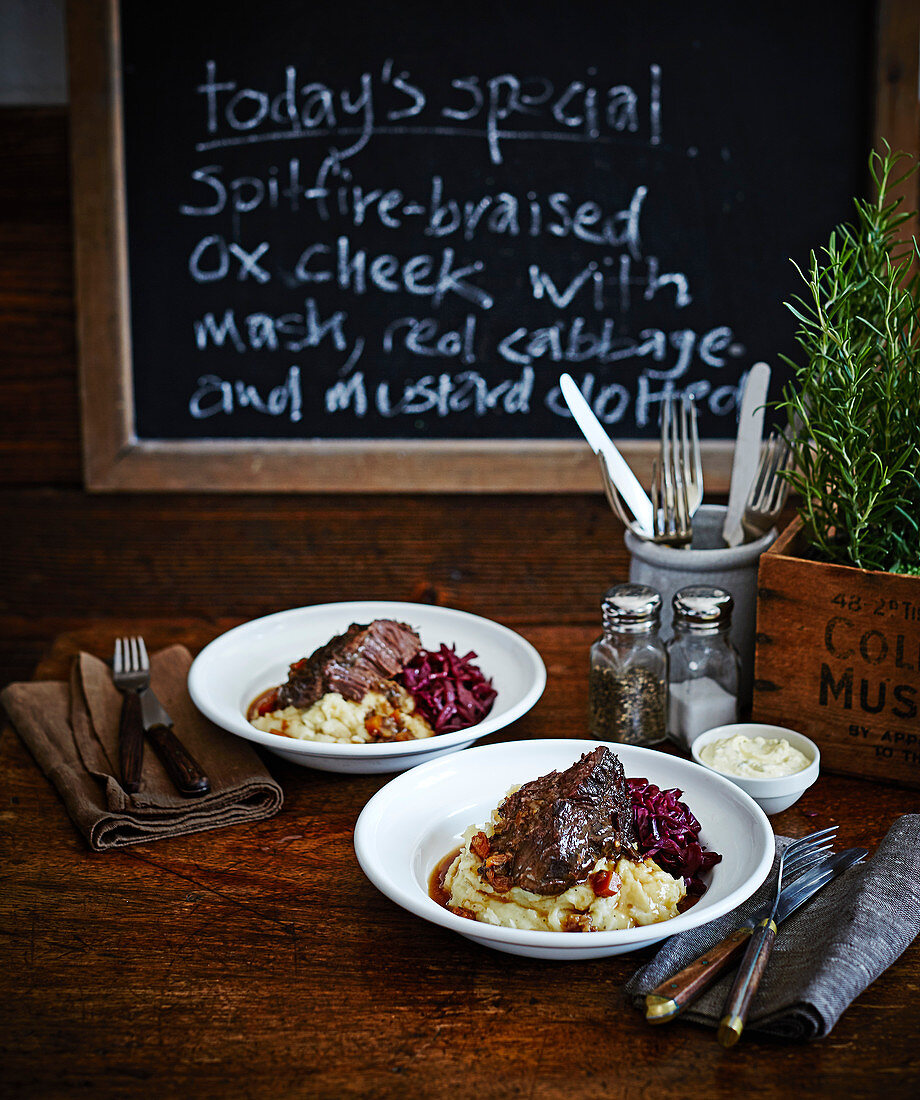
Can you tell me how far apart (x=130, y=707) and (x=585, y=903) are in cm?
73

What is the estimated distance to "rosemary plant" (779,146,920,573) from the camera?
117 cm

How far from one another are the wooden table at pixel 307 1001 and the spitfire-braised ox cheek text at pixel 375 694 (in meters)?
0.15

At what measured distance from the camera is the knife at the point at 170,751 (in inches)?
46.9

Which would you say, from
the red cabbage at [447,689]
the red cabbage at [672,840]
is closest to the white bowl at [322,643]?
the red cabbage at [447,689]

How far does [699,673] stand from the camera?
1273 millimetres

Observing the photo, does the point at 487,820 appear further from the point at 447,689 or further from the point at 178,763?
the point at 178,763

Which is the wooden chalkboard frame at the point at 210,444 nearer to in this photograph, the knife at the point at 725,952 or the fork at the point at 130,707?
Result: the fork at the point at 130,707

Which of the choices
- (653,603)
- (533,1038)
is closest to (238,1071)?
(533,1038)

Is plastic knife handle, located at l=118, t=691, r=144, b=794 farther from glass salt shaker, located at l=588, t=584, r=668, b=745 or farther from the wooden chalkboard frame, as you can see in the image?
the wooden chalkboard frame

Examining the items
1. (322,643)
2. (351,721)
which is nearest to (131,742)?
(351,721)

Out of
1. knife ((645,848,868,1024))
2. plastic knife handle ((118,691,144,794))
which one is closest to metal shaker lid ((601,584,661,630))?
knife ((645,848,868,1024))

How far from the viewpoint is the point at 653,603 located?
49.1 inches

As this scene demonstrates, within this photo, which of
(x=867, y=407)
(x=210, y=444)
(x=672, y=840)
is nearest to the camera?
(x=672, y=840)

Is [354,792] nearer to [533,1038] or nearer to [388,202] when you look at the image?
[533,1038]
